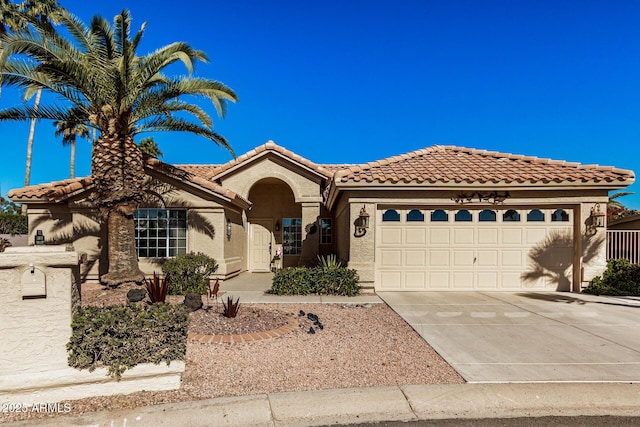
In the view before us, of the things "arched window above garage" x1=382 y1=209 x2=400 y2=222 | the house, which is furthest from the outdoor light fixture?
"arched window above garage" x1=382 y1=209 x2=400 y2=222

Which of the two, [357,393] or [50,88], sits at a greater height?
[50,88]

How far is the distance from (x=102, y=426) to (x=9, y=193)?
12.8 meters

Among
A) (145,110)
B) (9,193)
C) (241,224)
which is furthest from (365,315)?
(9,193)

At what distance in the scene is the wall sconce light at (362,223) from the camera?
989 cm

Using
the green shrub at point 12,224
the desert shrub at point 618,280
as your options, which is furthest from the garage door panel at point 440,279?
the green shrub at point 12,224

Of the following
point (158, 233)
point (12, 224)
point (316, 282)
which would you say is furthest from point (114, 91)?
point (12, 224)

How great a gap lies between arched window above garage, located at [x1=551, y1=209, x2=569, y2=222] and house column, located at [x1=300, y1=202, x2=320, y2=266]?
8.59 m

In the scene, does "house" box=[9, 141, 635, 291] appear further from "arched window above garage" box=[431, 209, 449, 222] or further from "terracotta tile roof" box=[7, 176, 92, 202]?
"terracotta tile roof" box=[7, 176, 92, 202]

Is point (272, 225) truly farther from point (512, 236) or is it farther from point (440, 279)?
point (512, 236)

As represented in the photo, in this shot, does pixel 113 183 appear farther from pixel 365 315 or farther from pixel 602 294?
pixel 602 294

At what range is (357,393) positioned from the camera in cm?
375

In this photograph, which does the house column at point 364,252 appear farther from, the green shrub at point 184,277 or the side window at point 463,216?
the green shrub at point 184,277

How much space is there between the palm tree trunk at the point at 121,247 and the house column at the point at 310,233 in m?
7.02

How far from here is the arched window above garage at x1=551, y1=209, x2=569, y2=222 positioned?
33.8ft
